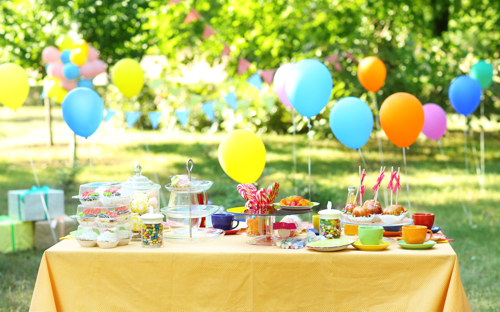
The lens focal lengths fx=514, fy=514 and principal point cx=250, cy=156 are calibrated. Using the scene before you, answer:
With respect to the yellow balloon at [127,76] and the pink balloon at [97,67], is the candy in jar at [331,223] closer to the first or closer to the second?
the yellow balloon at [127,76]

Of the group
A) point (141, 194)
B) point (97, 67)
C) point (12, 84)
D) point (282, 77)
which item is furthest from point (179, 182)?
point (97, 67)

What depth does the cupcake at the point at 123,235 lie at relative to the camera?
7.85 ft

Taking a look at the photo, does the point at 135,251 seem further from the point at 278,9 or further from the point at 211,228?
the point at 278,9

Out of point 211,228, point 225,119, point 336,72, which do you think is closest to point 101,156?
point 225,119

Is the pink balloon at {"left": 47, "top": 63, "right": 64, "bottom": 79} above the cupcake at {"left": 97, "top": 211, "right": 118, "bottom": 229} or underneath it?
above

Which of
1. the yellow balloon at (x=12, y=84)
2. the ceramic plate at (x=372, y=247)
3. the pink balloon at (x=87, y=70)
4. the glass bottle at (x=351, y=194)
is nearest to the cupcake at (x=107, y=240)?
the ceramic plate at (x=372, y=247)

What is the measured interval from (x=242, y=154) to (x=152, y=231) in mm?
705

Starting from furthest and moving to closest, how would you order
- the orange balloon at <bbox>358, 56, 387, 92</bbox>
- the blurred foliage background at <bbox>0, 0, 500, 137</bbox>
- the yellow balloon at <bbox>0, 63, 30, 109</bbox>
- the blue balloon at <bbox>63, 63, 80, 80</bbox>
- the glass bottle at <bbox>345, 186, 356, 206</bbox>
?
the blurred foliage background at <bbox>0, 0, 500, 137</bbox> < the blue balloon at <bbox>63, 63, 80, 80</bbox> < the orange balloon at <bbox>358, 56, 387, 92</bbox> < the yellow balloon at <bbox>0, 63, 30, 109</bbox> < the glass bottle at <bbox>345, 186, 356, 206</bbox>

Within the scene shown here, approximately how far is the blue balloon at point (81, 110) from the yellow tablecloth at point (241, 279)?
5.34 feet

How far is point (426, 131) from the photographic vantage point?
197 inches

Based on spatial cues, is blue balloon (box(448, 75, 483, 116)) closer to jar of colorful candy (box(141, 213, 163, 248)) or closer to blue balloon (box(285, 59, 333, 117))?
blue balloon (box(285, 59, 333, 117))

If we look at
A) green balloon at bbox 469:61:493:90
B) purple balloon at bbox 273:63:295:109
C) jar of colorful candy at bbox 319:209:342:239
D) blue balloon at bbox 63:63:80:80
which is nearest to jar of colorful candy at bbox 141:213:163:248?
jar of colorful candy at bbox 319:209:342:239

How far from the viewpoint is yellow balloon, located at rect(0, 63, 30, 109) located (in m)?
4.25

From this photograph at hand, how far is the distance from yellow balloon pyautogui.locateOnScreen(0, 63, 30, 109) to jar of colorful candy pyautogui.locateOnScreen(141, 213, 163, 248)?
2606 mm
